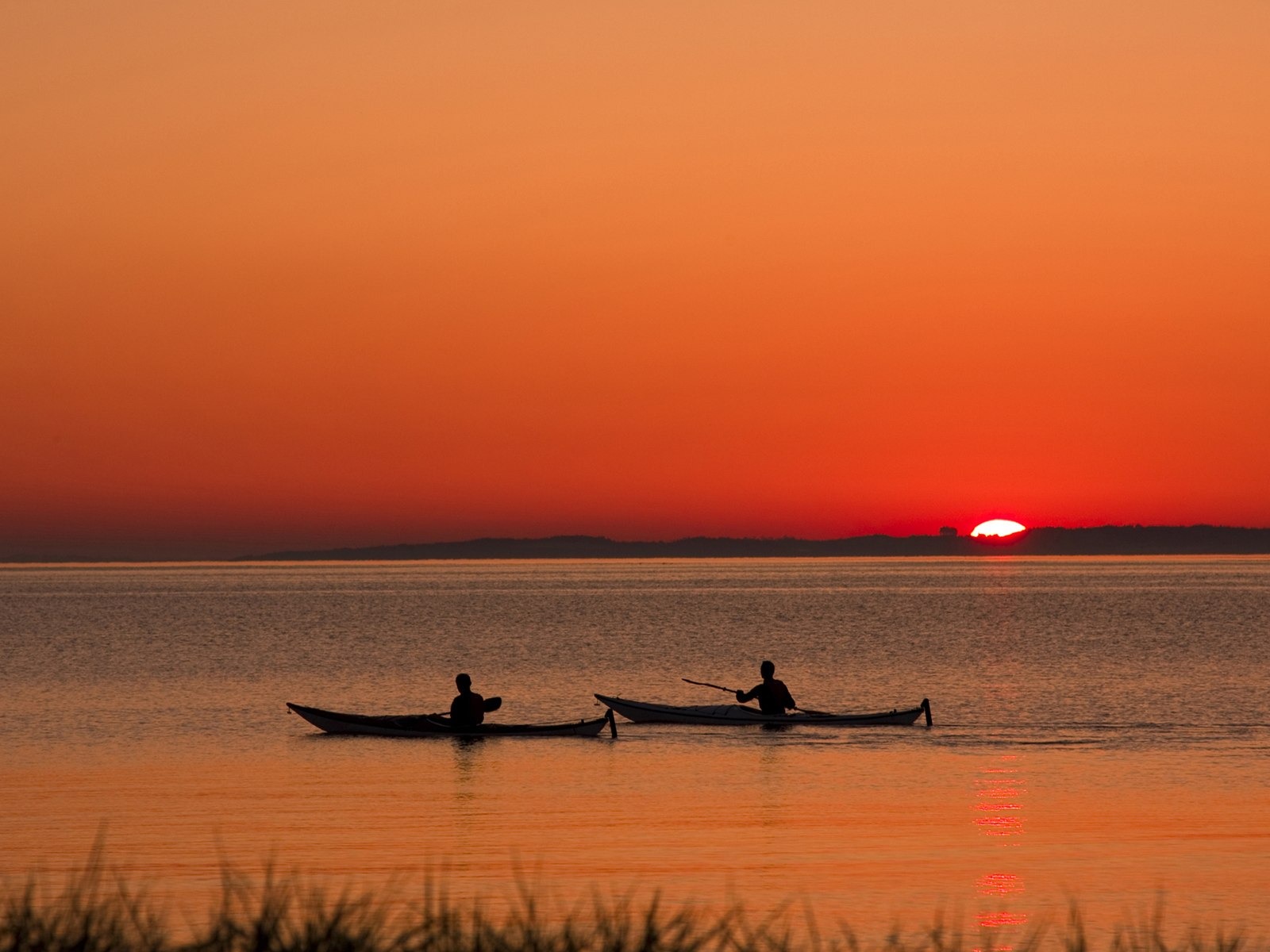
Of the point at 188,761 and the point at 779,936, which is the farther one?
the point at 188,761

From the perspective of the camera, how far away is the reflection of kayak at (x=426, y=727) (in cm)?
4241

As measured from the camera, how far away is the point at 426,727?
4272 cm

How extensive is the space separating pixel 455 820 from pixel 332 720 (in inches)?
586

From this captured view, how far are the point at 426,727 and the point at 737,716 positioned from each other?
7.96 m

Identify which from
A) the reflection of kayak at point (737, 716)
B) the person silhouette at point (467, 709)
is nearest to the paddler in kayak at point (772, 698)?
the reflection of kayak at point (737, 716)

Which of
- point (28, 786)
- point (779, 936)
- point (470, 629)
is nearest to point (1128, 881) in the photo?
point (779, 936)

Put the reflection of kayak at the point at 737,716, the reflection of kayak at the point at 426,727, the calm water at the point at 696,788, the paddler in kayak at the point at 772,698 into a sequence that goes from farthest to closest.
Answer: the reflection of kayak at the point at 737,716, the paddler in kayak at the point at 772,698, the reflection of kayak at the point at 426,727, the calm water at the point at 696,788

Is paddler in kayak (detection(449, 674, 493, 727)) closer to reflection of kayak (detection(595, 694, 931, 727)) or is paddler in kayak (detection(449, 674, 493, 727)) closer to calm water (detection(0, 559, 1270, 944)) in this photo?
calm water (detection(0, 559, 1270, 944))

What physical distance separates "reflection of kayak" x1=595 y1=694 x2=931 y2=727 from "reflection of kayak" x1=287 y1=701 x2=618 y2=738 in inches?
68.7

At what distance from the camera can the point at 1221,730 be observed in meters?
45.4

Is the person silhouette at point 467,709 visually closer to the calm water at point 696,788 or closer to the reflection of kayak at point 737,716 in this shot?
the calm water at point 696,788

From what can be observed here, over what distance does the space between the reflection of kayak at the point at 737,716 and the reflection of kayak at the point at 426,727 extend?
5.73ft

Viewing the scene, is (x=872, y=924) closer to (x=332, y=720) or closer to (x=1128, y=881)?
(x=1128, y=881)

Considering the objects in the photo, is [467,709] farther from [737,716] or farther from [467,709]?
[737,716]
